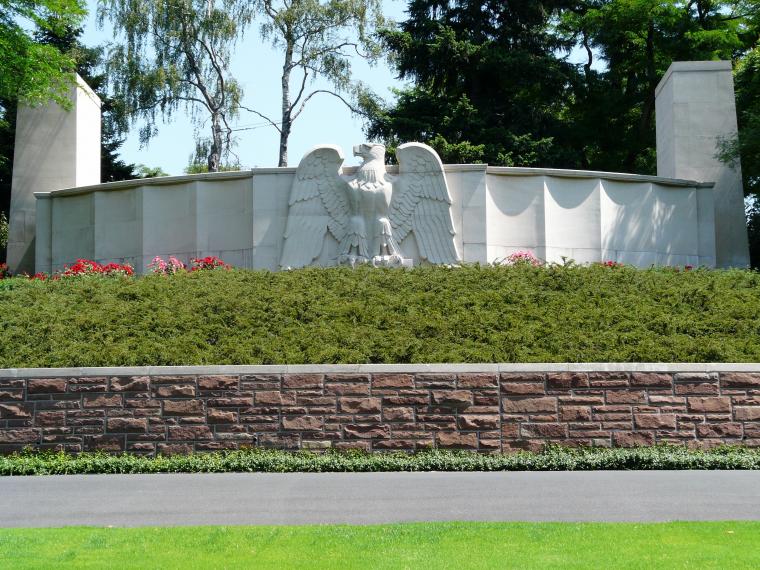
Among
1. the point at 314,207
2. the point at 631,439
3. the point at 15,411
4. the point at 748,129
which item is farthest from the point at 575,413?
the point at 748,129

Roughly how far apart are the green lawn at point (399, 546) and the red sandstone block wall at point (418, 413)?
3.68 meters

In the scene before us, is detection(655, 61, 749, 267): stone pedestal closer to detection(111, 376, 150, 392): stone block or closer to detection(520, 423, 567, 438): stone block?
detection(520, 423, 567, 438): stone block

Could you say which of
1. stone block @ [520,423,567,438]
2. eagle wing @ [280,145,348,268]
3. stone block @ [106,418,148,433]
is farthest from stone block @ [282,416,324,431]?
eagle wing @ [280,145,348,268]

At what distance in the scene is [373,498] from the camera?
8.02m

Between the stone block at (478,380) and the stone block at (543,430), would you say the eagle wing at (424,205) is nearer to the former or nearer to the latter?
the stone block at (478,380)

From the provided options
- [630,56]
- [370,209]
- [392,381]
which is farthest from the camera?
[630,56]

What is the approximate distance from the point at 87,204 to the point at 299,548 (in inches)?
541

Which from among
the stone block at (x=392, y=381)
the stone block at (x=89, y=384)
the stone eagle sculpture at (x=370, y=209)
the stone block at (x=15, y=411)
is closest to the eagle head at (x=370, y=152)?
the stone eagle sculpture at (x=370, y=209)

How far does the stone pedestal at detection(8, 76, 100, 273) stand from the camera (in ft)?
66.0

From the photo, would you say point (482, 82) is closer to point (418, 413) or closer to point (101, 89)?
point (101, 89)

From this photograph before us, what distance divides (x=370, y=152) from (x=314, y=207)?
129 cm

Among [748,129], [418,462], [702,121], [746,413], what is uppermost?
[702,121]

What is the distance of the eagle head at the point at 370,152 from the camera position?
16125 mm

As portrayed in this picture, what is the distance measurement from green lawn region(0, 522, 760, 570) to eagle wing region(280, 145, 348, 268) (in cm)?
989
